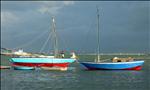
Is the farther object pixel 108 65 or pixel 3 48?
pixel 3 48

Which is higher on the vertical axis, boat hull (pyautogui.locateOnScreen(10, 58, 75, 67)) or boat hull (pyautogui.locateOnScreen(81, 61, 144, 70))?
boat hull (pyautogui.locateOnScreen(10, 58, 75, 67))

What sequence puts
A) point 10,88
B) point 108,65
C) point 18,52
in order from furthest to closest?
point 18,52
point 108,65
point 10,88

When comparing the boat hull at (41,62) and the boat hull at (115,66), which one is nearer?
the boat hull at (115,66)

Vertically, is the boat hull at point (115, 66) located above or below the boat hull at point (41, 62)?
below

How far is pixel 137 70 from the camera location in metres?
84.1

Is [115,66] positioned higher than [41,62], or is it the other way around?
[41,62]

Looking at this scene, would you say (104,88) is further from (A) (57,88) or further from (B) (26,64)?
(B) (26,64)

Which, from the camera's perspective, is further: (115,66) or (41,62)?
(41,62)

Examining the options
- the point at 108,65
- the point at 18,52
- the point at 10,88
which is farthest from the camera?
the point at 18,52

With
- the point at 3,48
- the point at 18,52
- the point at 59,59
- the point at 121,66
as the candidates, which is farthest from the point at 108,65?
the point at 3,48

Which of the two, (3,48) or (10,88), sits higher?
(3,48)

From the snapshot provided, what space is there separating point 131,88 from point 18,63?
136 ft

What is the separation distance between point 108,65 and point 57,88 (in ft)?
114

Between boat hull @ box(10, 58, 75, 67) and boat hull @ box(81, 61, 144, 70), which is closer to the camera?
boat hull @ box(81, 61, 144, 70)
